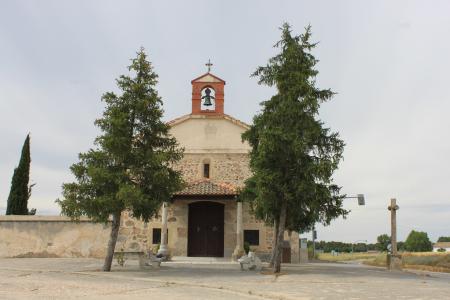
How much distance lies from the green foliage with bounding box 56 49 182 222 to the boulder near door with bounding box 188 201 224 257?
844 centimetres

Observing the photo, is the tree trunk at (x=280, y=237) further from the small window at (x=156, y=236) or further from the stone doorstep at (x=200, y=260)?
the small window at (x=156, y=236)

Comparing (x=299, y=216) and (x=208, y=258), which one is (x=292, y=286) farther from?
(x=208, y=258)

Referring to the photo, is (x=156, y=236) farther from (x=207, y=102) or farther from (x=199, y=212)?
(x=207, y=102)

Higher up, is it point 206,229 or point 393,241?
point 206,229

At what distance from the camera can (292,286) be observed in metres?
12.1

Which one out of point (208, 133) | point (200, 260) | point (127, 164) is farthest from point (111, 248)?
point (208, 133)

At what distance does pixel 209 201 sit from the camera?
982 inches

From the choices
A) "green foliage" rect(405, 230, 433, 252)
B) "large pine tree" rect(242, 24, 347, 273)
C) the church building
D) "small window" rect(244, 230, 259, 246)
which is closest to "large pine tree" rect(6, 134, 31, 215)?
the church building

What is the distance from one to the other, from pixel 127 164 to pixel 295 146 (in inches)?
227

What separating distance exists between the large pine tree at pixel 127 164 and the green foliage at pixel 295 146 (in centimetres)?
335

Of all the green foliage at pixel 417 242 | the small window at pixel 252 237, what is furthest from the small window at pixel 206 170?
the green foliage at pixel 417 242

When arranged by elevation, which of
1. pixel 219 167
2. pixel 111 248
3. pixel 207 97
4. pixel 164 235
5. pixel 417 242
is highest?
pixel 207 97

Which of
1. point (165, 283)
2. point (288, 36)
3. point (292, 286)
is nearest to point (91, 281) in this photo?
point (165, 283)

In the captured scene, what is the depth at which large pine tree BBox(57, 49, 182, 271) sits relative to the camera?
52.1ft
